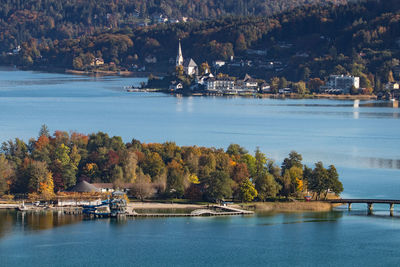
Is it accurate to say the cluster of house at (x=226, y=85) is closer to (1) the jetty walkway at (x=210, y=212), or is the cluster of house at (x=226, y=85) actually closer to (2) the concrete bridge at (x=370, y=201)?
(2) the concrete bridge at (x=370, y=201)

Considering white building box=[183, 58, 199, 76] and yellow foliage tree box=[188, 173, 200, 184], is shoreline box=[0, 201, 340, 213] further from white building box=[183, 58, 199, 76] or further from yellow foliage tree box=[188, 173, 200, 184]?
white building box=[183, 58, 199, 76]

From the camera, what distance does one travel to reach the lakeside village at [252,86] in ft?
162

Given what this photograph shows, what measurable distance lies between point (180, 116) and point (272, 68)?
70.3 ft

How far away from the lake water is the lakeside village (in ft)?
8.72

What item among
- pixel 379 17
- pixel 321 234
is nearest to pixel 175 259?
pixel 321 234

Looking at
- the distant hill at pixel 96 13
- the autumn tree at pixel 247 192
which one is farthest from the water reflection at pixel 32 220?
the distant hill at pixel 96 13

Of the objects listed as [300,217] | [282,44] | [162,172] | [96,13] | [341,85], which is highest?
[96,13]

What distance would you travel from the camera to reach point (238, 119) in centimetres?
3541

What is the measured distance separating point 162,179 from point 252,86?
33.0 metres

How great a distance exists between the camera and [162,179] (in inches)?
759

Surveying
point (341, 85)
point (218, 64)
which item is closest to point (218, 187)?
point (341, 85)

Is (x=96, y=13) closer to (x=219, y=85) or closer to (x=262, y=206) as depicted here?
(x=219, y=85)

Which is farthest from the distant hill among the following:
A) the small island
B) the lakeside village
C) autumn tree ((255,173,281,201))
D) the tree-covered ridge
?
autumn tree ((255,173,281,201))

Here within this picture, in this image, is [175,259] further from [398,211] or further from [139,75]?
[139,75]
